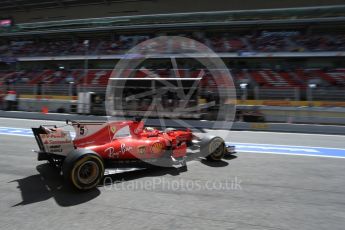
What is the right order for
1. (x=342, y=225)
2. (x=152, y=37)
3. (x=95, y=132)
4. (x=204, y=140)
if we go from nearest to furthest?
(x=342, y=225), (x=95, y=132), (x=204, y=140), (x=152, y=37)

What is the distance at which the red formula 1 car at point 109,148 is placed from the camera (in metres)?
4.91

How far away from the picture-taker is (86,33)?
36594 millimetres

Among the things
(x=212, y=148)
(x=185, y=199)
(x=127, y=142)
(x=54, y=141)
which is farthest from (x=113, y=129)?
(x=212, y=148)

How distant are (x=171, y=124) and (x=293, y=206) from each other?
37.4 feet

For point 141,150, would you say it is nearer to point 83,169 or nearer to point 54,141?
point 83,169

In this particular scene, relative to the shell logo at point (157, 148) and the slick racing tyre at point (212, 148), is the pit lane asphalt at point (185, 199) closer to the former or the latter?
the slick racing tyre at point (212, 148)

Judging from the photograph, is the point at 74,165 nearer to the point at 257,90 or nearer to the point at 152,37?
the point at 257,90

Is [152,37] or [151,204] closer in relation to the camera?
[151,204]

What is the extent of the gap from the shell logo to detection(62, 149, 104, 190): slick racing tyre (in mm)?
1230

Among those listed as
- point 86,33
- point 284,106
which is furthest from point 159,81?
point 86,33

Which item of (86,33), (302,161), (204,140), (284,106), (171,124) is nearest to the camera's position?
(204,140)

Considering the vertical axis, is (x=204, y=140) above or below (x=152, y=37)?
below

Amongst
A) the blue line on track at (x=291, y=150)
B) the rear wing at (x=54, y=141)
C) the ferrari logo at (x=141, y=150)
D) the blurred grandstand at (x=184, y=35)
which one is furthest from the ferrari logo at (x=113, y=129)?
the blurred grandstand at (x=184, y=35)

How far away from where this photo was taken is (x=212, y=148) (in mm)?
6859
